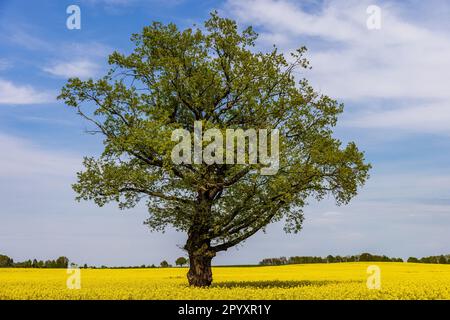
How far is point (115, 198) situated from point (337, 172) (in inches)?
522

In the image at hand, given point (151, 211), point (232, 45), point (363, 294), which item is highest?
point (232, 45)

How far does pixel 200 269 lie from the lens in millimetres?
33156

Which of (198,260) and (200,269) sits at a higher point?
(198,260)

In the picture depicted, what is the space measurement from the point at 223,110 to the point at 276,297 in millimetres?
13562

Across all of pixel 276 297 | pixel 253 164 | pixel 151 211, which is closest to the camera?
pixel 276 297

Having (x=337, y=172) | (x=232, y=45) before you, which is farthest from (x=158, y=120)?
(x=337, y=172)

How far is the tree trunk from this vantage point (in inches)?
1300

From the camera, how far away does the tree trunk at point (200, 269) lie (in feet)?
108
